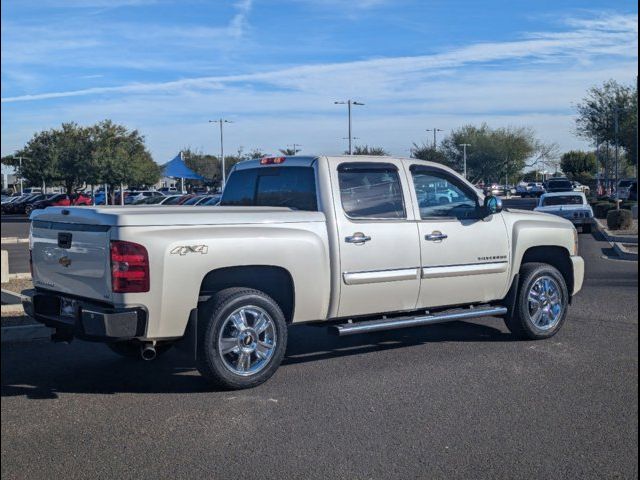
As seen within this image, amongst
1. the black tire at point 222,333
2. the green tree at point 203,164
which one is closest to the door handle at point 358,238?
the black tire at point 222,333

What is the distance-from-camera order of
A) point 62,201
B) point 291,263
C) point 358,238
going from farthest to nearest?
point 62,201 < point 358,238 < point 291,263

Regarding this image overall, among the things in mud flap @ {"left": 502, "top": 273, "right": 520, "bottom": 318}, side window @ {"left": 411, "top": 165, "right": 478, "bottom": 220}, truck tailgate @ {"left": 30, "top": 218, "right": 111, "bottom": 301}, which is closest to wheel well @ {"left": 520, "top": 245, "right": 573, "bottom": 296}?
mud flap @ {"left": 502, "top": 273, "right": 520, "bottom": 318}

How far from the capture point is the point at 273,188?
8.20 meters

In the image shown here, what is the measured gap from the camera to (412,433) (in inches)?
222

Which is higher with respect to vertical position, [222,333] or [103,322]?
[103,322]

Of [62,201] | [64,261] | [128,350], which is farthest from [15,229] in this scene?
[64,261]

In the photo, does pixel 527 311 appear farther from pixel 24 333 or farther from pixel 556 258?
pixel 24 333

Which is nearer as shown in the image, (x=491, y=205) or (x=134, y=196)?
(x=491, y=205)

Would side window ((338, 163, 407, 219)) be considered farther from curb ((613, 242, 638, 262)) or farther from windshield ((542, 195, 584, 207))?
windshield ((542, 195, 584, 207))

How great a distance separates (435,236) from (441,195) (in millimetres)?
600

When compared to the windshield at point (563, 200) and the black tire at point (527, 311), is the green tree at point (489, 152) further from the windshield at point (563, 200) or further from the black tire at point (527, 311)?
the black tire at point (527, 311)

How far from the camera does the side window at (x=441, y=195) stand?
26.9ft

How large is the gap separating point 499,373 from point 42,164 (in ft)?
186

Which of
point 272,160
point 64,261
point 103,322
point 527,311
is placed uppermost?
point 272,160
